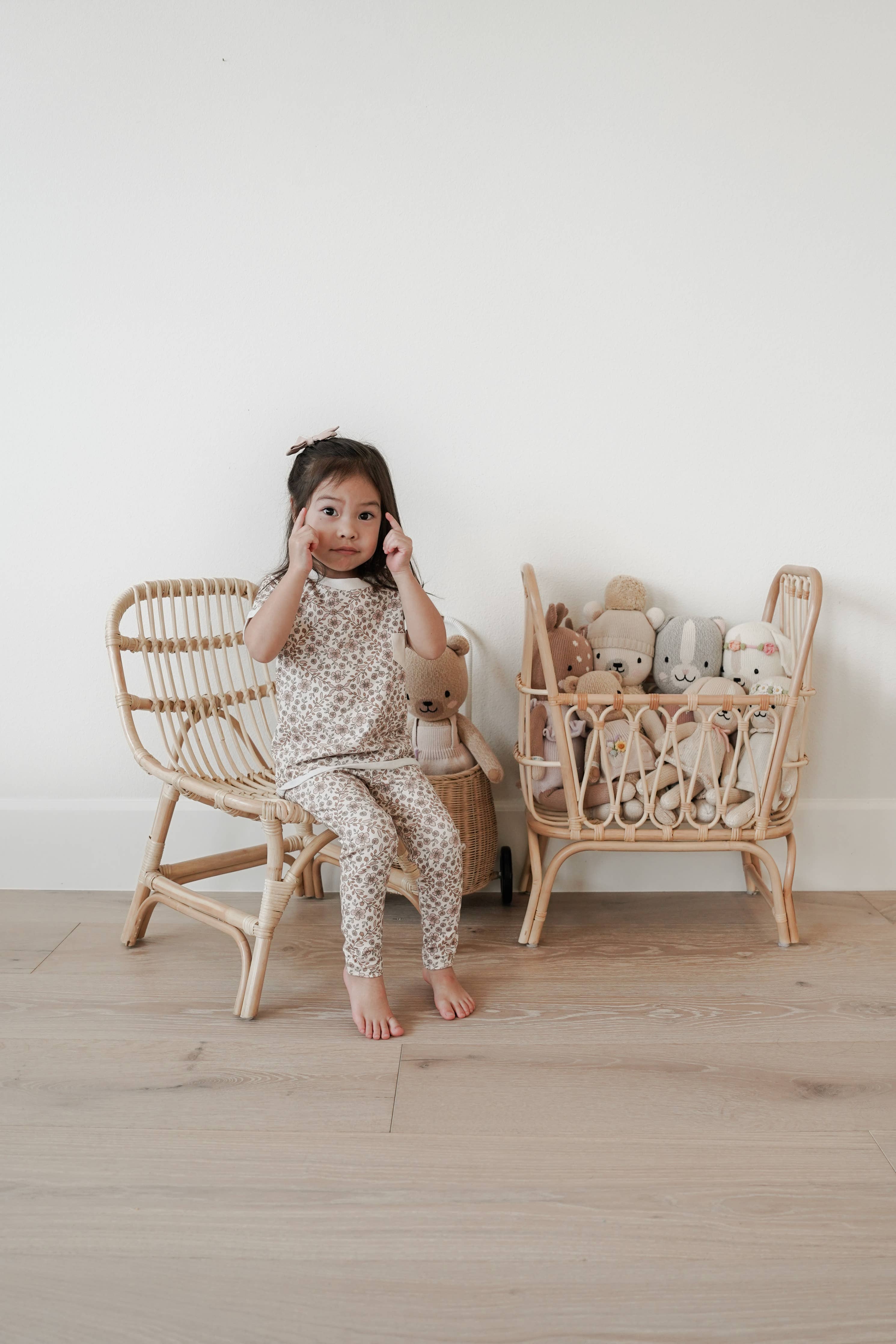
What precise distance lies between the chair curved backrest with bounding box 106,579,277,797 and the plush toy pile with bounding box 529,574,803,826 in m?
0.53

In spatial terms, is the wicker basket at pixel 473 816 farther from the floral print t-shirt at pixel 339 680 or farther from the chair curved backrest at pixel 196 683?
the chair curved backrest at pixel 196 683

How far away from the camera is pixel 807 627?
1644mm

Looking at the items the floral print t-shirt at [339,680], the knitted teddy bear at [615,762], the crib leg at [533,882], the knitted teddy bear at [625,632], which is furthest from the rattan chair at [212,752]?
the knitted teddy bear at [625,632]

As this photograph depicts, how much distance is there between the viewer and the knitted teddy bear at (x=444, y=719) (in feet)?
5.82

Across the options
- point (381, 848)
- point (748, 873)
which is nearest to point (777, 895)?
point (748, 873)

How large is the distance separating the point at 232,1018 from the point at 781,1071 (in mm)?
778

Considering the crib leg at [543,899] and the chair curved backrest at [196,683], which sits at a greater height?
the chair curved backrest at [196,683]

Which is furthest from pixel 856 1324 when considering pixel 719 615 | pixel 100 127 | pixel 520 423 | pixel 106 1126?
pixel 100 127

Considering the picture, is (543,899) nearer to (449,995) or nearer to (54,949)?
(449,995)

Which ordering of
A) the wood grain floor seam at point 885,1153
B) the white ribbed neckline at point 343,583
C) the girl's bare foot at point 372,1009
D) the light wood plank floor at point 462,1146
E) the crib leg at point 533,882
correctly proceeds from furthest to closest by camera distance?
1. the crib leg at point 533,882
2. the white ribbed neckline at point 343,583
3. the girl's bare foot at point 372,1009
4. the wood grain floor seam at point 885,1153
5. the light wood plank floor at point 462,1146

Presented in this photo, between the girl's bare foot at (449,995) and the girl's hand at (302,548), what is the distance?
0.64m

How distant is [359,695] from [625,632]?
0.53 metres

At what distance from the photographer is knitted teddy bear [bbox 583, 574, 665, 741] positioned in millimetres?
1821

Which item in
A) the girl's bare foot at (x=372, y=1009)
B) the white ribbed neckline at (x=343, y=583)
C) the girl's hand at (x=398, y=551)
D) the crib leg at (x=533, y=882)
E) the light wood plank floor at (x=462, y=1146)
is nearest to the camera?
the light wood plank floor at (x=462, y=1146)
